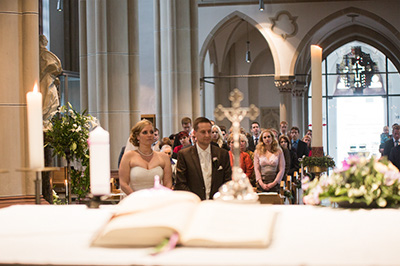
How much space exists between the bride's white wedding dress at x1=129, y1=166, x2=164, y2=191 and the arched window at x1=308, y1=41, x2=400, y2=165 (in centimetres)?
3100

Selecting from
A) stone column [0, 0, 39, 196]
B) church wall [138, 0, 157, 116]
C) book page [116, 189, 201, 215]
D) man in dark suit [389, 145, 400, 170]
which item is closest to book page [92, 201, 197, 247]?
book page [116, 189, 201, 215]

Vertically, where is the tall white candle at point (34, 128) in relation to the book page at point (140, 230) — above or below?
above

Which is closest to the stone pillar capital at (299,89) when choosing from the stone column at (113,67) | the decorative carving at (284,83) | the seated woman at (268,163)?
the decorative carving at (284,83)

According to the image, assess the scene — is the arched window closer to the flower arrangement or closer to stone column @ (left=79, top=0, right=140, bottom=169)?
stone column @ (left=79, top=0, right=140, bottom=169)

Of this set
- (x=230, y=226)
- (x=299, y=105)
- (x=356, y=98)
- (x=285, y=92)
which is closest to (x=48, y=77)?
(x=230, y=226)

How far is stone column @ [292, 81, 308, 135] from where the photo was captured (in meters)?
33.8

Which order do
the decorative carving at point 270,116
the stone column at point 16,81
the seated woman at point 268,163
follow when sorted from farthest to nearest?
the decorative carving at point 270,116, the seated woman at point 268,163, the stone column at point 16,81

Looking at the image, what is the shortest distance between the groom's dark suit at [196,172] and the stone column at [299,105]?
27.7 meters

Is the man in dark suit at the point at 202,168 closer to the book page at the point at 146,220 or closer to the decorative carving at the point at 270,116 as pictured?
the book page at the point at 146,220

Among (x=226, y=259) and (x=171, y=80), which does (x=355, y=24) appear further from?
(x=226, y=259)

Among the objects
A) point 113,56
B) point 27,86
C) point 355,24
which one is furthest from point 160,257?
point 355,24

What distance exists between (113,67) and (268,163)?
3751 millimetres

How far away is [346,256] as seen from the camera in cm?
239

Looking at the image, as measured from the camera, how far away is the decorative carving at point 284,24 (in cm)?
2612
